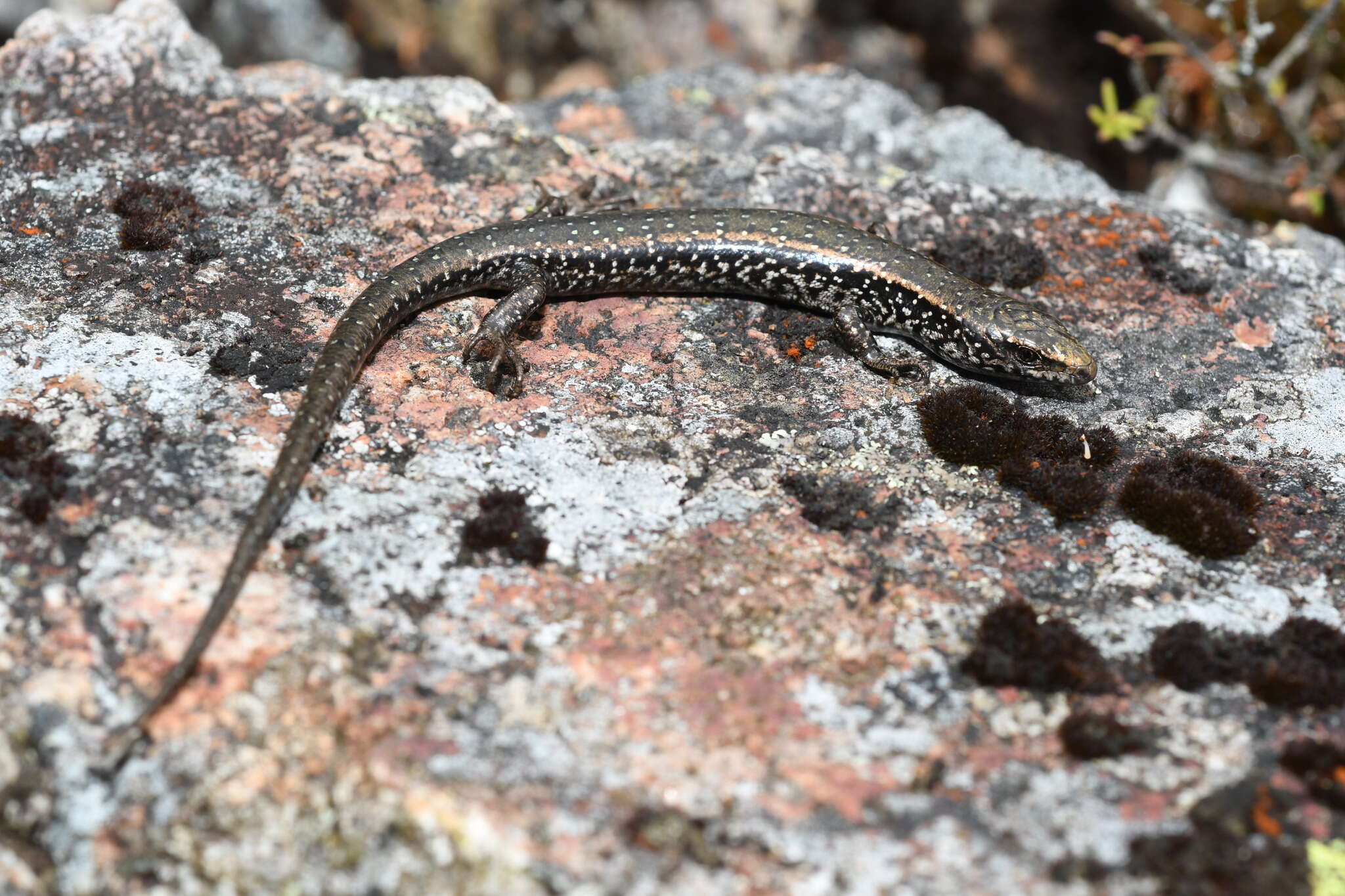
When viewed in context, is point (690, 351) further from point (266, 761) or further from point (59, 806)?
point (59, 806)

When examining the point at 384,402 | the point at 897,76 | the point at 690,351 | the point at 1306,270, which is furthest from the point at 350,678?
the point at 897,76

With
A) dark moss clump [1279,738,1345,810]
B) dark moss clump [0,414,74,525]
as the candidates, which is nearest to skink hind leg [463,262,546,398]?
dark moss clump [0,414,74,525]

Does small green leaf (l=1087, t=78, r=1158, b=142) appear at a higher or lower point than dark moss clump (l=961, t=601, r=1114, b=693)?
higher

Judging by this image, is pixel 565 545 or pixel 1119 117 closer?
pixel 565 545

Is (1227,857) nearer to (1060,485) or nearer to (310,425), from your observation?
(1060,485)

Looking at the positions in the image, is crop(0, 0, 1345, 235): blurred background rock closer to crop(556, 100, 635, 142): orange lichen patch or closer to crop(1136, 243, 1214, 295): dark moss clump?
crop(556, 100, 635, 142): orange lichen patch

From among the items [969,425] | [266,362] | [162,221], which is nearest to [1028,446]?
[969,425]
